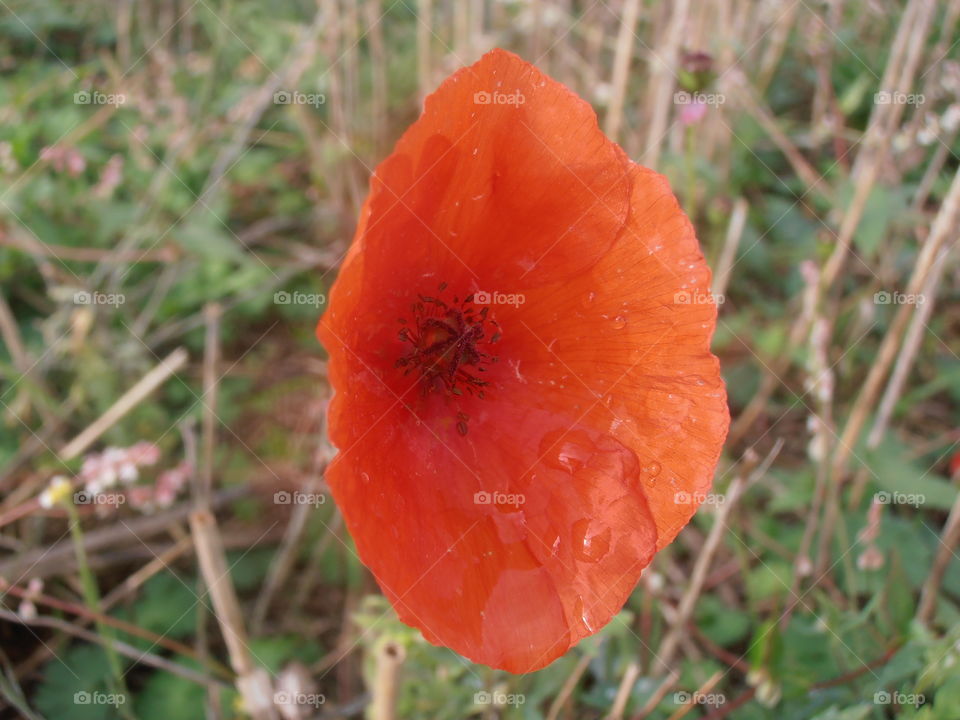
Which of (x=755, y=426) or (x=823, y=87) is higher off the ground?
(x=823, y=87)

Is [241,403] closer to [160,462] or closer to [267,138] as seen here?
[160,462]

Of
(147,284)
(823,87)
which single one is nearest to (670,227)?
(147,284)

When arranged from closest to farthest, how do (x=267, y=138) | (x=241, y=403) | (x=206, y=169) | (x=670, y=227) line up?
(x=670, y=227) → (x=241, y=403) → (x=206, y=169) → (x=267, y=138)

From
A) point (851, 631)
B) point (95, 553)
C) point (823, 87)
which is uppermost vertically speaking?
point (823, 87)
